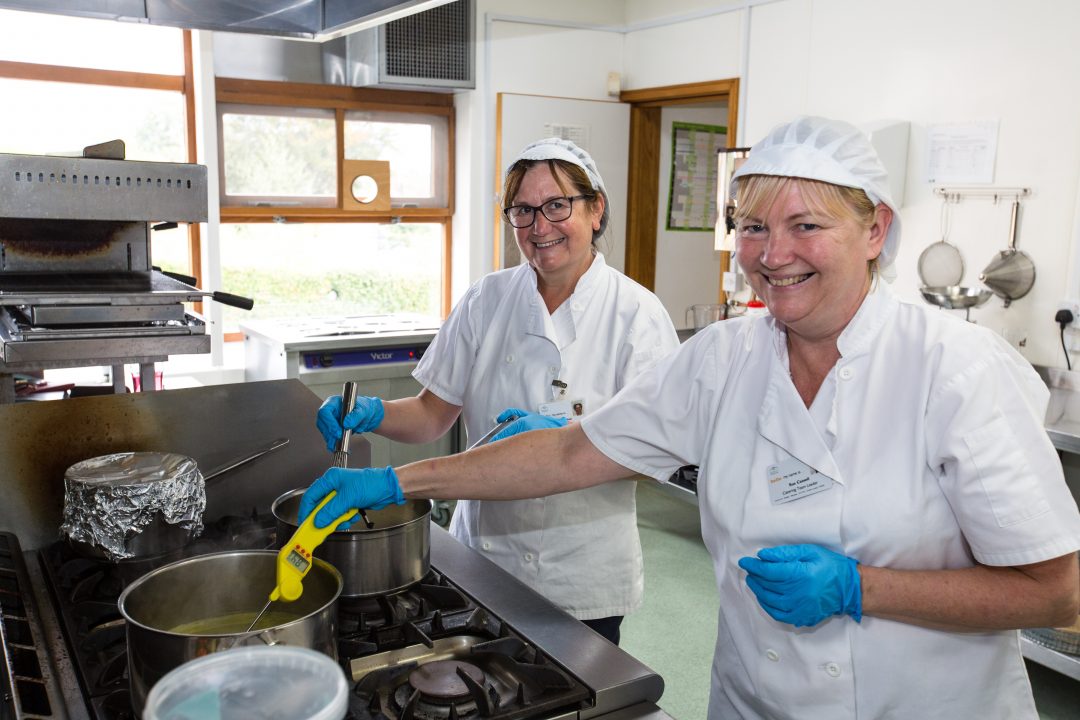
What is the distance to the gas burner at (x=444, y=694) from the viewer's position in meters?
1.05

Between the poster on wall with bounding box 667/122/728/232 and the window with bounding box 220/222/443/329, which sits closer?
the window with bounding box 220/222/443/329

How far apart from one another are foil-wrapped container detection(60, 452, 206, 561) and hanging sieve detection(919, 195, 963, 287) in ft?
9.53

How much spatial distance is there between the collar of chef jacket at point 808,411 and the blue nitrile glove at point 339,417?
78cm

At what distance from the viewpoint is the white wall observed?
311cm

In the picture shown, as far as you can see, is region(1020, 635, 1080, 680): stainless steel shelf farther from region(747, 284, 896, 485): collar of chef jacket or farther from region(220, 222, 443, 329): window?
region(220, 222, 443, 329): window

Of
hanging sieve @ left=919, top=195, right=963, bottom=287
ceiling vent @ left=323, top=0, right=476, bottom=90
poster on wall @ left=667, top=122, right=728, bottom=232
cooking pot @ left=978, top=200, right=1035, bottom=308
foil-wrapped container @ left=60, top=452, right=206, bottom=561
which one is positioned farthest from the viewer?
poster on wall @ left=667, top=122, right=728, bottom=232

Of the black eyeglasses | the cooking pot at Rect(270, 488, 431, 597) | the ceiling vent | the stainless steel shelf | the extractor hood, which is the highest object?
the ceiling vent

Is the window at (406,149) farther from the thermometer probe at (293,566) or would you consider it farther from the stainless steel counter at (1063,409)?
the thermometer probe at (293,566)

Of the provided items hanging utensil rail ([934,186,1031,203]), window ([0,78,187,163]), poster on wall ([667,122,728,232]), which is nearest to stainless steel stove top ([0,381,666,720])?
window ([0,78,187,163])

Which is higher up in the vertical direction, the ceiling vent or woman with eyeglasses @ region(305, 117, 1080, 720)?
the ceiling vent

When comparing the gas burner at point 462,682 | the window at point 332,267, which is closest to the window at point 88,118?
the window at point 332,267

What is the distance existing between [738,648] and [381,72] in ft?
11.5

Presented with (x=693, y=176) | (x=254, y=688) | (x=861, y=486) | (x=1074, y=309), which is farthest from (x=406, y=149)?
(x=254, y=688)

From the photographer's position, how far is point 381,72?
4.17 m
